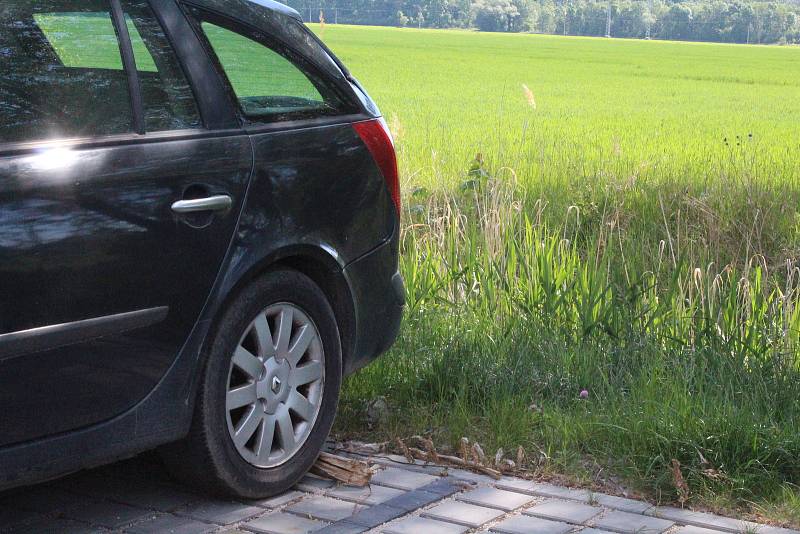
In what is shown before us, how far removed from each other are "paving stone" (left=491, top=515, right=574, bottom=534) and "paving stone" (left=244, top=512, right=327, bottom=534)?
550 millimetres

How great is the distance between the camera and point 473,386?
4809 mm

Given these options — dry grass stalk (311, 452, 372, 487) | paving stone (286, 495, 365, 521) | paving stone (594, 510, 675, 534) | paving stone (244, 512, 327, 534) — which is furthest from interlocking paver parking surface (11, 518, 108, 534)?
paving stone (594, 510, 675, 534)

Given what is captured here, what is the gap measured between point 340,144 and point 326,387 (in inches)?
32.8

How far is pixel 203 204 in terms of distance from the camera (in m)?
3.41

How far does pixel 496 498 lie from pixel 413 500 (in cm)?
28

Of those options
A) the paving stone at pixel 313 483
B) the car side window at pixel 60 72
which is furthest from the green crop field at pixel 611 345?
the car side window at pixel 60 72

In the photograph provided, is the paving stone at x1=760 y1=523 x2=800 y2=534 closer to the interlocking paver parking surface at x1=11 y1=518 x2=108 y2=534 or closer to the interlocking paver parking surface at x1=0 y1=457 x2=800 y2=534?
the interlocking paver parking surface at x1=0 y1=457 x2=800 y2=534

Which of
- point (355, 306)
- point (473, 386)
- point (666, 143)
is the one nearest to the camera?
point (355, 306)

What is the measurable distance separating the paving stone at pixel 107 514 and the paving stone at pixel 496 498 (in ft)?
3.38

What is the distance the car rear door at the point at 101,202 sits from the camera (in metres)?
2.94

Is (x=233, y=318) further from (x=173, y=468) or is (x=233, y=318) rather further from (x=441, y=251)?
(x=441, y=251)

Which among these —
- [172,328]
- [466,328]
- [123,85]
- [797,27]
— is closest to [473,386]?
[466,328]

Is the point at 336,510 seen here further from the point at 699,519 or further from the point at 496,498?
the point at 699,519

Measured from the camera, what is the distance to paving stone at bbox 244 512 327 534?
11.5 feet
